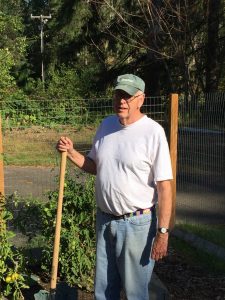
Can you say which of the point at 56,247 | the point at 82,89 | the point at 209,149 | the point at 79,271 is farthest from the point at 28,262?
the point at 82,89

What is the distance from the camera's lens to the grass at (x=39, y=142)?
18.4ft

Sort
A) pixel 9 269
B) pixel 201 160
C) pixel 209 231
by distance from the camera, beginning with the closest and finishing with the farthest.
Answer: pixel 9 269, pixel 209 231, pixel 201 160

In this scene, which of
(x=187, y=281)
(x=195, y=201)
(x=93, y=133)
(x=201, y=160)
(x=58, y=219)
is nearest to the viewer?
(x=58, y=219)

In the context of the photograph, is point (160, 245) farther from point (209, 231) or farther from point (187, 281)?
point (209, 231)

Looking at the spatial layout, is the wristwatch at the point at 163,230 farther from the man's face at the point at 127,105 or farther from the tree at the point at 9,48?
the tree at the point at 9,48

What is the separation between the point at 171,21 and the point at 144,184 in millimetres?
16968

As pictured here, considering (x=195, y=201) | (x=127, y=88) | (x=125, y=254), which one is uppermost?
(x=127, y=88)

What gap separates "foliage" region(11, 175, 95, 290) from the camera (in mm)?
4520

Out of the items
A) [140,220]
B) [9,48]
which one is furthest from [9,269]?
[9,48]

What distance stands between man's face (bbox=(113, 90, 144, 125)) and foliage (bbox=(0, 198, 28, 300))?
1735 mm

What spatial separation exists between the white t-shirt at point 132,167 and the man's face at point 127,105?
0.05m

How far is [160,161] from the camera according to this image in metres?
3.10

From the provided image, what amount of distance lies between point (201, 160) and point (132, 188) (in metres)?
4.60

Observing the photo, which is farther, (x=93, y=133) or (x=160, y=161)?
(x=93, y=133)
